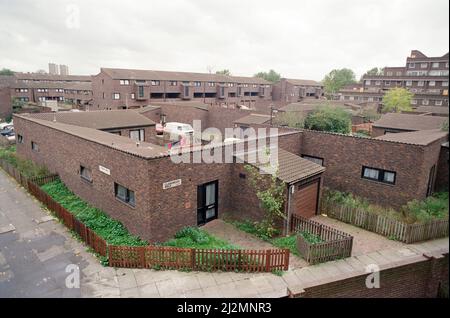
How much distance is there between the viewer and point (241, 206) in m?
14.2

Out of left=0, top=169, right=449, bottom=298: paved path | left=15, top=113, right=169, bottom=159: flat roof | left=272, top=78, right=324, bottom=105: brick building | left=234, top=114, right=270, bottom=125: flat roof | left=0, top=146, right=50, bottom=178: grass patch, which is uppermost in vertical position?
left=272, top=78, right=324, bottom=105: brick building

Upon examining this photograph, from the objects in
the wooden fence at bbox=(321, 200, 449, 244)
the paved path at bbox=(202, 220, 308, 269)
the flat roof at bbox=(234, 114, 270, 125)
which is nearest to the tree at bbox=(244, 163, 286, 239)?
the paved path at bbox=(202, 220, 308, 269)

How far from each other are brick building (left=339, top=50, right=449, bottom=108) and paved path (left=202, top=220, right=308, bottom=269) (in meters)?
52.6

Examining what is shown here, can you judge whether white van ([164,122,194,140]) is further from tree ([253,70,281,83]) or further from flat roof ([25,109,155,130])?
tree ([253,70,281,83])

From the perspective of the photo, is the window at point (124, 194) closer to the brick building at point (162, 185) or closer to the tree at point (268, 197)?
the brick building at point (162, 185)

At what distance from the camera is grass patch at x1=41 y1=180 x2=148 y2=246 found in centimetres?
1208

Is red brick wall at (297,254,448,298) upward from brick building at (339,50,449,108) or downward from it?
downward

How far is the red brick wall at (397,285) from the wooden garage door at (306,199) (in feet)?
15.7

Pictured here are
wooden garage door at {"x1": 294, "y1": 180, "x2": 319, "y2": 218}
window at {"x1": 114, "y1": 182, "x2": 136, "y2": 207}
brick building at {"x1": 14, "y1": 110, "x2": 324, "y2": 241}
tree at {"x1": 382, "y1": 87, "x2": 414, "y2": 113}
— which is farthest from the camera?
tree at {"x1": 382, "y1": 87, "x2": 414, "y2": 113}

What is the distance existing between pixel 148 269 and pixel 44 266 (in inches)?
141

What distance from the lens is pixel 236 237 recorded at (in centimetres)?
1279

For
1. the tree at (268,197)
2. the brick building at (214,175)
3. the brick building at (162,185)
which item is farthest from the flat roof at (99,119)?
the tree at (268,197)

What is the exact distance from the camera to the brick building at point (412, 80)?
59722 millimetres
